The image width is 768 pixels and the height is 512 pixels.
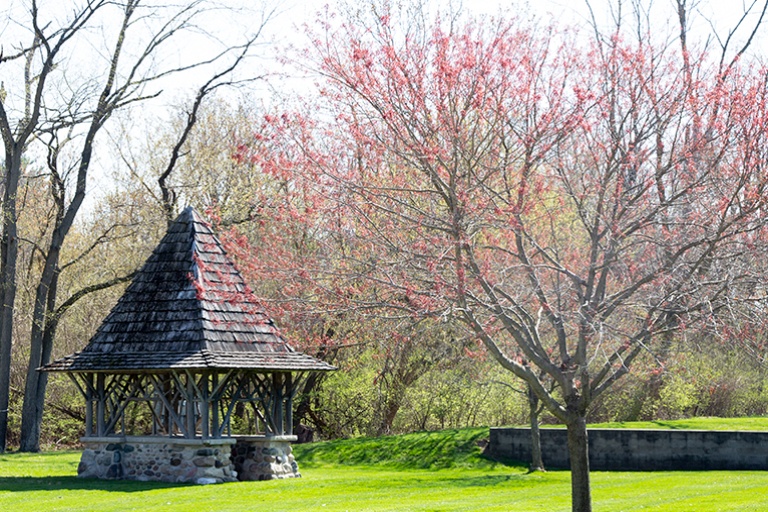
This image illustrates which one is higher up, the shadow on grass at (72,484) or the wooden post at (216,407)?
the wooden post at (216,407)

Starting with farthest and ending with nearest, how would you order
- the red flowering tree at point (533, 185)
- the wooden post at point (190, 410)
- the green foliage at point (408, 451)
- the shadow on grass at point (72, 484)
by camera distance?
the green foliage at point (408, 451) < the wooden post at point (190, 410) < the shadow on grass at point (72, 484) < the red flowering tree at point (533, 185)

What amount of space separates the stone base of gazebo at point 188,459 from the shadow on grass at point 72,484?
310 millimetres

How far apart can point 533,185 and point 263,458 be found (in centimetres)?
1055

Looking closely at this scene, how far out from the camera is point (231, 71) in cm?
2792

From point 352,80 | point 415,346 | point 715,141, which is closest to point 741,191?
point 715,141

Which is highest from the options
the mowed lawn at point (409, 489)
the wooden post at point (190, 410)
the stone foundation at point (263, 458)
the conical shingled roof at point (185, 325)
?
the conical shingled roof at point (185, 325)

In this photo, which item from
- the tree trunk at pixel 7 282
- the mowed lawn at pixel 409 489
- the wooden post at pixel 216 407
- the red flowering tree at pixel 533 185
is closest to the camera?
the red flowering tree at pixel 533 185

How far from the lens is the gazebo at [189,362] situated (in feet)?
62.8

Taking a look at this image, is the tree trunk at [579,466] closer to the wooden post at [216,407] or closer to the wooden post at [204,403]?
the wooden post at [204,403]

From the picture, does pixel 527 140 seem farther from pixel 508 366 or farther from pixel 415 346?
pixel 415 346

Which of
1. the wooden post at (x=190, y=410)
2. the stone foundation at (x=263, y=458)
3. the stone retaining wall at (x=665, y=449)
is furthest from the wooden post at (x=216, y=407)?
the stone retaining wall at (x=665, y=449)

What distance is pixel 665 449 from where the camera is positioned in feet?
67.2

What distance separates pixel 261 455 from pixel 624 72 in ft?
39.0

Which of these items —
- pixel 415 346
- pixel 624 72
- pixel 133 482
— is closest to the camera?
pixel 624 72
